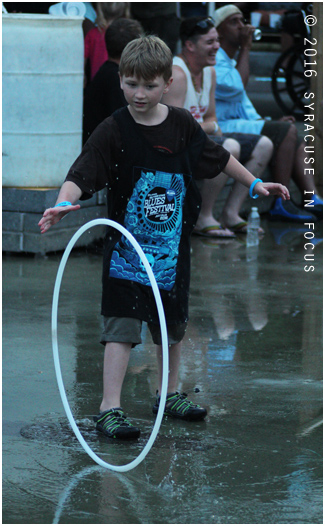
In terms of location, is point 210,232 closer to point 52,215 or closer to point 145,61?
point 145,61

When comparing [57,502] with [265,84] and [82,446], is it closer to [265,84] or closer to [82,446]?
[82,446]

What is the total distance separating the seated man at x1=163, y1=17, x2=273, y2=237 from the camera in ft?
25.9

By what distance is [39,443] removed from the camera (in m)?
3.74

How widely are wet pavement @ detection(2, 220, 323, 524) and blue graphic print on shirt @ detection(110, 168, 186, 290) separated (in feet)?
2.14

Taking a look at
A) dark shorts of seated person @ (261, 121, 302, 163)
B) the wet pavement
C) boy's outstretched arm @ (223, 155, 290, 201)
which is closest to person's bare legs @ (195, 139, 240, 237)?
dark shorts of seated person @ (261, 121, 302, 163)

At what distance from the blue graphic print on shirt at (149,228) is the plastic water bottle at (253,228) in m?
4.00

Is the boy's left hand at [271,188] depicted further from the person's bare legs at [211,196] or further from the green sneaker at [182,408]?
the person's bare legs at [211,196]

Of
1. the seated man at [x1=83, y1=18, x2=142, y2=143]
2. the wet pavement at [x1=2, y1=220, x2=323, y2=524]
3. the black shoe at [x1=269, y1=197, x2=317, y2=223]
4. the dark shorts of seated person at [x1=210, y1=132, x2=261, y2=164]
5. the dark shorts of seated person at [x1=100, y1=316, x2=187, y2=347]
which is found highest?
the seated man at [x1=83, y1=18, x2=142, y2=143]

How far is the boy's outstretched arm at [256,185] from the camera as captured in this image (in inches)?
162

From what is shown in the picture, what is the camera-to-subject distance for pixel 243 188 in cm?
851

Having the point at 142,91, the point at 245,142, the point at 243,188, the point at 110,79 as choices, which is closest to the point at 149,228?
the point at 142,91

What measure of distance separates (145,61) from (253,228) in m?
4.74

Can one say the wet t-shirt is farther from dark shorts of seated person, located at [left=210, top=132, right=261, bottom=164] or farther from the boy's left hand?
dark shorts of seated person, located at [left=210, top=132, right=261, bottom=164]

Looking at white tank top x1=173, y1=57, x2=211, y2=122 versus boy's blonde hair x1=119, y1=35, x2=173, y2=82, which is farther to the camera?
white tank top x1=173, y1=57, x2=211, y2=122
